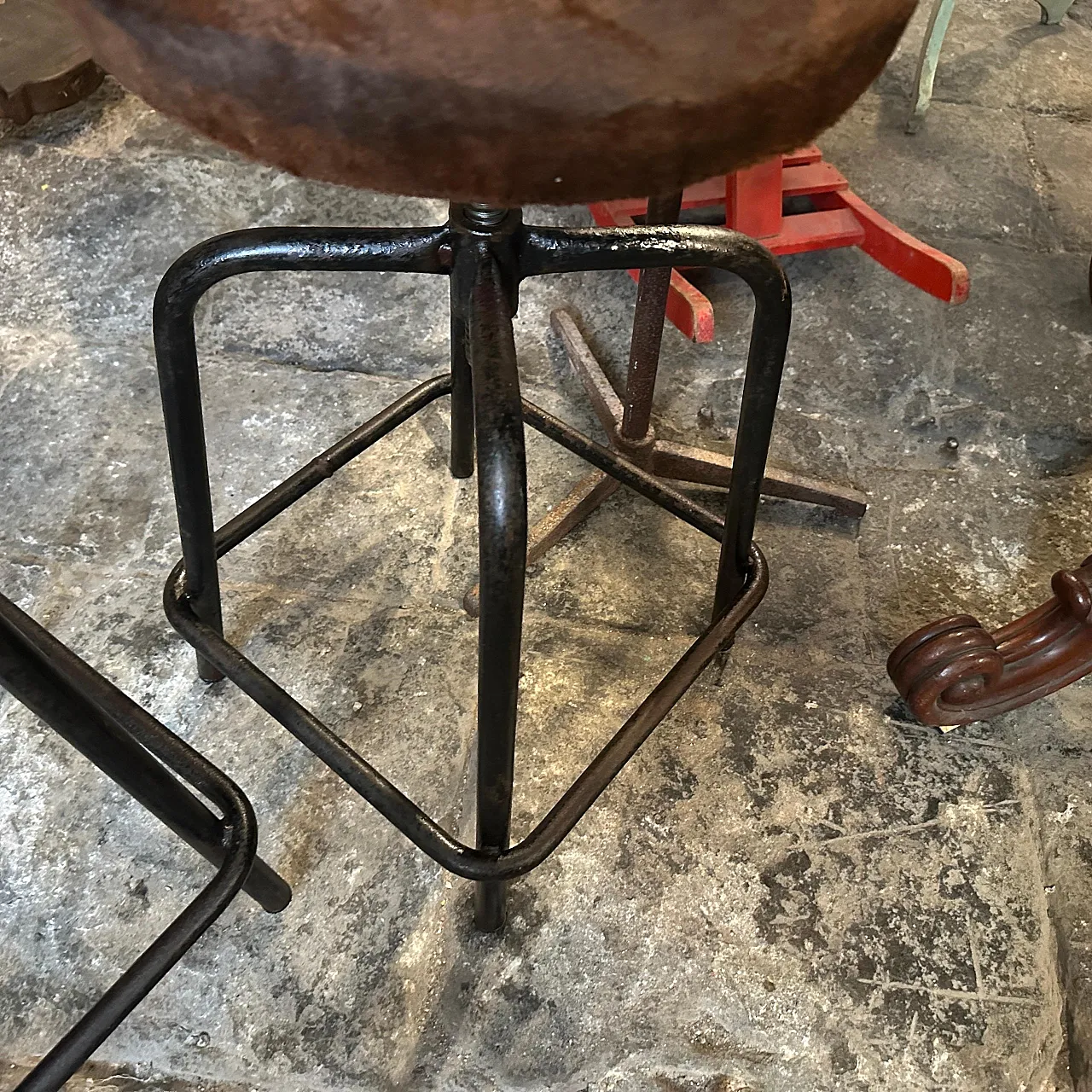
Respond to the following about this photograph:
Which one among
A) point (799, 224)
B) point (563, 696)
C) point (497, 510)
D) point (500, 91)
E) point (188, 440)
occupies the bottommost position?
point (563, 696)

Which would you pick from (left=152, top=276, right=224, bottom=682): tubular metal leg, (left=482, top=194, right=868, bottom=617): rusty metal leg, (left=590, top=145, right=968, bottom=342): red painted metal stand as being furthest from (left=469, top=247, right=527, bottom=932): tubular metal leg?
(left=590, top=145, right=968, bottom=342): red painted metal stand

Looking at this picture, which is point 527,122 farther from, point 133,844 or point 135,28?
point 133,844

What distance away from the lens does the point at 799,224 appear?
1.70 metres

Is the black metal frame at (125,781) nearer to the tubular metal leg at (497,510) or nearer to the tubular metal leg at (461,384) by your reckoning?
the tubular metal leg at (497,510)

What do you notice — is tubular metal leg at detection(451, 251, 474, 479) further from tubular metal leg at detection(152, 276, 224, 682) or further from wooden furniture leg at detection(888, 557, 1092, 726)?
wooden furniture leg at detection(888, 557, 1092, 726)

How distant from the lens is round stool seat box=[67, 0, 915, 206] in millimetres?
463

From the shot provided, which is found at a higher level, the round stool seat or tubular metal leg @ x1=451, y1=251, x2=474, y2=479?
the round stool seat

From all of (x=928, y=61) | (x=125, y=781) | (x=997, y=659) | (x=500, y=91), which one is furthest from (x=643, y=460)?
(x=928, y=61)

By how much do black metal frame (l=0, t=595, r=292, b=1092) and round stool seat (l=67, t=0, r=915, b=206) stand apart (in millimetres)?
386

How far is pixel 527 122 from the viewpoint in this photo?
484 mm

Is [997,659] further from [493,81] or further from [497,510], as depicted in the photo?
[493,81]

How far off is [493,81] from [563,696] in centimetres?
86

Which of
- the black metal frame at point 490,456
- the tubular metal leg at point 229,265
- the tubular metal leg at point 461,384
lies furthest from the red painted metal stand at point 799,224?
the tubular metal leg at point 229,265

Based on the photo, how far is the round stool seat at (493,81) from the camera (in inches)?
18.2
